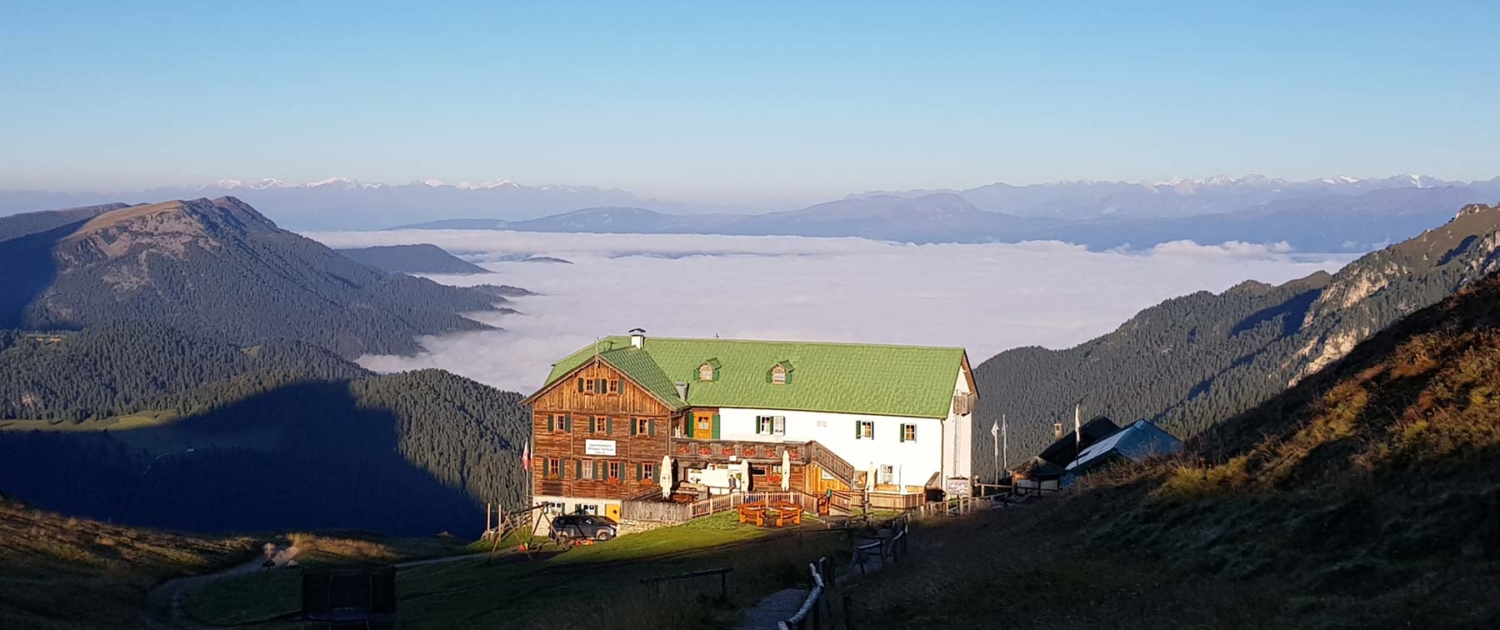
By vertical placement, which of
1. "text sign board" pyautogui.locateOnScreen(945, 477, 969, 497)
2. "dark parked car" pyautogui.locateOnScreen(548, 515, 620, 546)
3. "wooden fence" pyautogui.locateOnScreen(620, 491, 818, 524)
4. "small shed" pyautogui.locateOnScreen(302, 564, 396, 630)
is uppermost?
"small shed" pyautogui.locateOnScreen(302, 564, 396, 630)

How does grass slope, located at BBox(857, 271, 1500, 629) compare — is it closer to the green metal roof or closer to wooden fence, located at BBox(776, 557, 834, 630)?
wooden fence, located at BBox(776, 557, 834, 630)

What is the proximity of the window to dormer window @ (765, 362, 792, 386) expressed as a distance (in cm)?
206

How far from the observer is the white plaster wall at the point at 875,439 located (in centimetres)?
7125

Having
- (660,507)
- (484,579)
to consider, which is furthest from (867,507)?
(484,579)

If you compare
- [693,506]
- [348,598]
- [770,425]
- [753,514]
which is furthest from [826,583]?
[770,425]

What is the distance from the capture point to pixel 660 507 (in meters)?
63.9

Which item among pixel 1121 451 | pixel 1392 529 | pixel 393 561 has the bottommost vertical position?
pixel 393 561

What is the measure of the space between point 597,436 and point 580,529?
34.3ft

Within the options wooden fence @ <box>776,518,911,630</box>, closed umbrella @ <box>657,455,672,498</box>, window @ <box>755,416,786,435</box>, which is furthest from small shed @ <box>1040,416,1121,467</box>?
wooden fence @ <box>776,518,911,630</box>

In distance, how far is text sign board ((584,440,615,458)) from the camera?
246 ft

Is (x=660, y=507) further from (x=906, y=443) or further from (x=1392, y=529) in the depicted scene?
(x=1392, y=529)

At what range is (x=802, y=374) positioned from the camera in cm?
7569

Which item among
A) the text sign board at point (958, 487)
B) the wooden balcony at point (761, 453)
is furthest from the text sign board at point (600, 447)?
the text sign board at point (958, 487)

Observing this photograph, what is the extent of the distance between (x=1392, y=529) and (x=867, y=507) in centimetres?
4115
